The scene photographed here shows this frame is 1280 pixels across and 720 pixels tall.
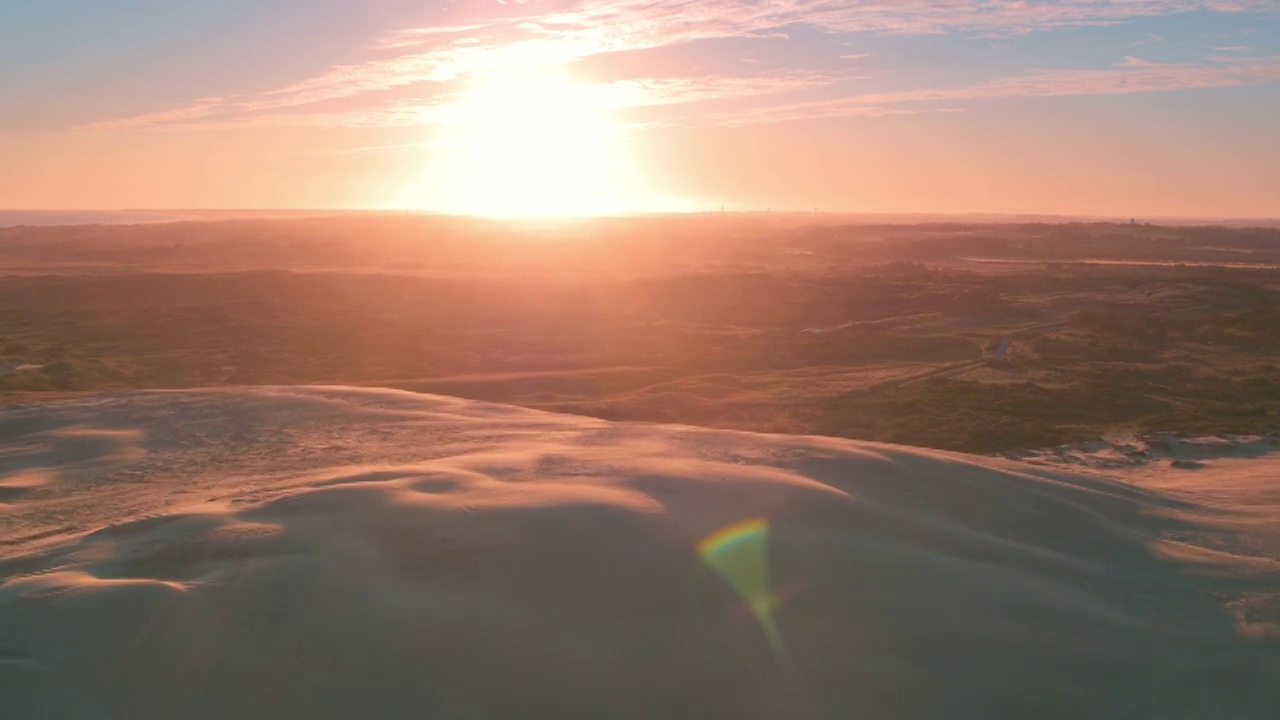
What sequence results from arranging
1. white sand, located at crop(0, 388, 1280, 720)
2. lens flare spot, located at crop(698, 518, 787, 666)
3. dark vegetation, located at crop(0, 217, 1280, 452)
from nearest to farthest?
white sand, located at crop(0, 388, 1280, 720)
lens flare spot, located at crop(698, 518, 787, 666)
dark vegetation, located at crop(0, 217, 1280, 452)

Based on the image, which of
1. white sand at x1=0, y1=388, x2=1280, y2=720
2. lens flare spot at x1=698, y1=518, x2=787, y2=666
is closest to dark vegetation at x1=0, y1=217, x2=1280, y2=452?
white sand at x1=0, y1=388, x2=1280, y2=720

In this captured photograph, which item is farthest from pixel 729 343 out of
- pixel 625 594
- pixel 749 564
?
pixel 625 594

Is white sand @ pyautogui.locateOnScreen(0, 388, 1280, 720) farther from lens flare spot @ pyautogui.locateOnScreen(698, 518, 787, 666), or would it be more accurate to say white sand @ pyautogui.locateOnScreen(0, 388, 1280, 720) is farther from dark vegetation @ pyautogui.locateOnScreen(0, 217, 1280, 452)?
dark vegetation @ pyautogui.locateOnScreen(0, 217, 1280, 452)

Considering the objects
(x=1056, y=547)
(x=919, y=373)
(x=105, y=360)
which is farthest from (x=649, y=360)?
(x=1056, y=547)

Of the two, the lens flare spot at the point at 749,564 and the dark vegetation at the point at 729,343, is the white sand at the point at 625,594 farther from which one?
the dark vegetation at the point at 729,343

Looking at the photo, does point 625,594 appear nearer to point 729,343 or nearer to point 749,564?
point 749,564

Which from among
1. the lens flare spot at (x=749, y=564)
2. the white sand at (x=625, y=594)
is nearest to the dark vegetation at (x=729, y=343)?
the white sand at (x=625, y=594)
